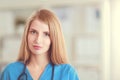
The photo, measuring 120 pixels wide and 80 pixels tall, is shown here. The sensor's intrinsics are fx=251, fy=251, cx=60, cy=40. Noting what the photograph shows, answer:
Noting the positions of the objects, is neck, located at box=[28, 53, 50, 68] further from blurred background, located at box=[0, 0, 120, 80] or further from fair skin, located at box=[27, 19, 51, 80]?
blurred background, located at box=[0, 0, 120, 80]

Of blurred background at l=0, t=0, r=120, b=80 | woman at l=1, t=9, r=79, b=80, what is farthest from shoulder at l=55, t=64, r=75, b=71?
blurred background at l=0, t=0, r=120, b=80

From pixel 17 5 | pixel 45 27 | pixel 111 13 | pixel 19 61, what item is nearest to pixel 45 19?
pixel 45 27

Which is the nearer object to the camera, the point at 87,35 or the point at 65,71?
the point at 65,71

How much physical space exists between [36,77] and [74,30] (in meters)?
0.76

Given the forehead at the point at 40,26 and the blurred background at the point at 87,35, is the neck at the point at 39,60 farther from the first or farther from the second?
the blurred background at the point at 87,35

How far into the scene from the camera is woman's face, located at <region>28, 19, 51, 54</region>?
2.48 feet

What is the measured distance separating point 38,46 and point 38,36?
0.10ft

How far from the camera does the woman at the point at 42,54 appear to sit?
2.49 feet

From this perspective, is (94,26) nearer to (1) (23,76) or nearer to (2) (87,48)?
(2) (87,48)

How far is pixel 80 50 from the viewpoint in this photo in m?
1.50

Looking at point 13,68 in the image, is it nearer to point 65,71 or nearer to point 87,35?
point 65,71

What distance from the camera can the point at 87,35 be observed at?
58.1 inches

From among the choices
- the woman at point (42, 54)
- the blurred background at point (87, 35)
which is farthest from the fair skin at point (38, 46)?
the blurred background at point (87, 35)

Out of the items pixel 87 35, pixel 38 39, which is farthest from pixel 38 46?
pixel 87 35
